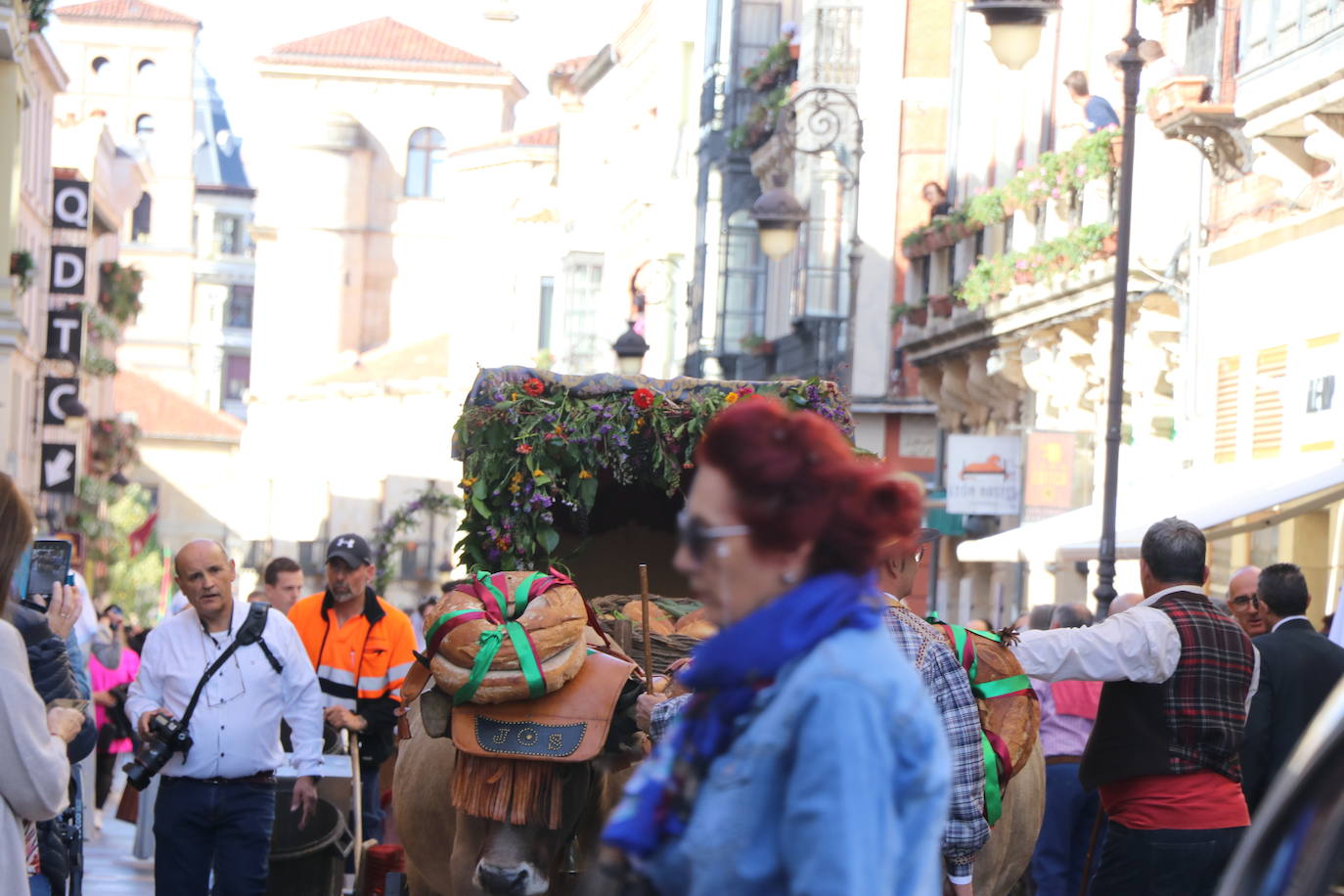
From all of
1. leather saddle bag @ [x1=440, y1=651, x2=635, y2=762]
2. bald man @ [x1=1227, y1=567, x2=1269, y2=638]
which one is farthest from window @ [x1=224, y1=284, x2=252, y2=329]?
leather saddle bag @ [x1=440, y1=651, x2=635, y2=762]

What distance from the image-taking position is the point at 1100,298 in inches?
909

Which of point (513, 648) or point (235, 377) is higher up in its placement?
point (235, 377)

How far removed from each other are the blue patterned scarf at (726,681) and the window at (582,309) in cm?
5309

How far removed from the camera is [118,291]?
→ 63875mm

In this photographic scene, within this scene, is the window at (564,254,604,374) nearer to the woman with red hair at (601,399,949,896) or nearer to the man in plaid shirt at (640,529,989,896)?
the man in plaid shirt at (640,529,989,896)

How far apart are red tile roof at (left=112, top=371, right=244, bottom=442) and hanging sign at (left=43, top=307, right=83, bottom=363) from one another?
1963 inches

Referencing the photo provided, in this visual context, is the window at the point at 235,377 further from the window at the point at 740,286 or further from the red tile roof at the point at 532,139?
the window at the point at 740,286

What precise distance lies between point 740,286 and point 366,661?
29.7 meters

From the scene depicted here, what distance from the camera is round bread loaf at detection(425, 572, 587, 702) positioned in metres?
8.03

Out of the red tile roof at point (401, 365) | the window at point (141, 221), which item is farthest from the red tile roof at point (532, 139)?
the window at point (141, 221)

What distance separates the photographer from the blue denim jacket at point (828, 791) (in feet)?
12.4

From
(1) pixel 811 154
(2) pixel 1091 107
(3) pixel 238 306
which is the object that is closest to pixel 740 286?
(1) pixel 811 154

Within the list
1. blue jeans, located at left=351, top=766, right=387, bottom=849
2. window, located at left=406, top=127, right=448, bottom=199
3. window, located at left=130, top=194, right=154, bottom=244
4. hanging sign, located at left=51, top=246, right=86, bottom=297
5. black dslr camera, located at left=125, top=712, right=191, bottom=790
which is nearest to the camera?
black dslr camera, located at left=125, top=712, right=191, bottom=790

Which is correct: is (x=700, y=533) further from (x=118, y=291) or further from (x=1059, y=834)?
(x=118, y=291)
